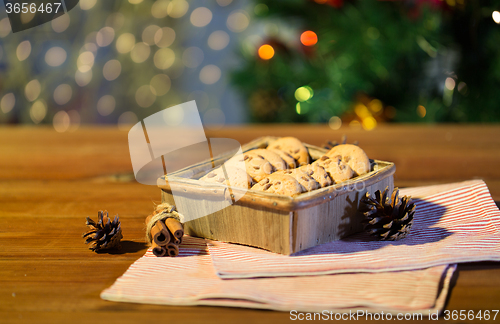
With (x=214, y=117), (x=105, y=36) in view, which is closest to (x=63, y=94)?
(x=105, y=36)

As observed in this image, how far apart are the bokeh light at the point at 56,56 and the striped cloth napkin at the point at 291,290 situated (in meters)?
2.10

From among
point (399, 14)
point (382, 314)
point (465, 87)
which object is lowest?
point (382, 314)

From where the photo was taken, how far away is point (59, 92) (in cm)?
241

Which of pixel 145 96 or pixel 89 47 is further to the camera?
pixel 145 96

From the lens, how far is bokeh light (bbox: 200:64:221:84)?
8.66 ft

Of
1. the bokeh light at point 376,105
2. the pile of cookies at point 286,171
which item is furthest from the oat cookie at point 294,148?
the bokeh light at point 376,105

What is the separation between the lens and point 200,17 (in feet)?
8.34

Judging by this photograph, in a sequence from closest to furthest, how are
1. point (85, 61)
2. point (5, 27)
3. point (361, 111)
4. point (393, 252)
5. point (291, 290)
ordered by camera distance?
1. point (291, 290)
2. point (393, 252)
3. point (361, 111)
4. point (5, 27)
5. point (85, 61)

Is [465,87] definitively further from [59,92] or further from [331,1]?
[59,92]

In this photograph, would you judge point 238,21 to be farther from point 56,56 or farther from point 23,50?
point 23,50

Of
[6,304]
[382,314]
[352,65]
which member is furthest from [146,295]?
[352,65]

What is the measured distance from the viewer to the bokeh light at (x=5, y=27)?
226 centimetres

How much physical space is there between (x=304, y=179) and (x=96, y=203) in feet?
1.71

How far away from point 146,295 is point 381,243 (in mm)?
374
